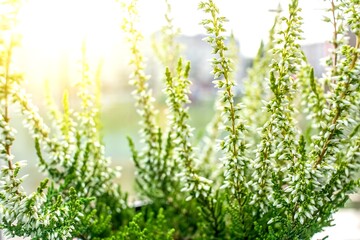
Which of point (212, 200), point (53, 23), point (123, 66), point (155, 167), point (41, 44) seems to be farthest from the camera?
point (123, 66)

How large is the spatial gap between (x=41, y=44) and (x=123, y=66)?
0.29 m

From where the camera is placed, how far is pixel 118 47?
1384 millimetres

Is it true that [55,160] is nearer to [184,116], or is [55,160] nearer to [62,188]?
[62,188]

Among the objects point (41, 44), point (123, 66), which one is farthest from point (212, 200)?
point (123, 66)

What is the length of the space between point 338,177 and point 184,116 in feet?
0.74

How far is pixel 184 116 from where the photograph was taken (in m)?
0.74

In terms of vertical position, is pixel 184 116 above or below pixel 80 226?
above

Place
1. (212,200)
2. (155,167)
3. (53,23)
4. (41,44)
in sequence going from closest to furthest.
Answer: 1. (212,200)
2. (155,167)
3. (53,23)
4. (41,44)

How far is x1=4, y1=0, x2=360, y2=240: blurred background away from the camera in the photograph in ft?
2.87

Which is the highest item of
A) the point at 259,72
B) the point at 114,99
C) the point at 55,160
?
the point at 114,99

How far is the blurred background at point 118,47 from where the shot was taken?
87 centimetres

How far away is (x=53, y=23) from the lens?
3.64ft

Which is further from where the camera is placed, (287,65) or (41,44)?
(41,44)

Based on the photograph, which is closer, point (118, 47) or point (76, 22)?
point (76, 22)
